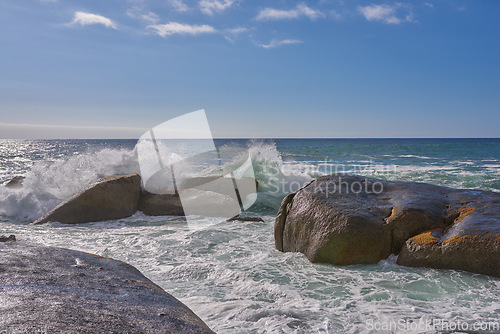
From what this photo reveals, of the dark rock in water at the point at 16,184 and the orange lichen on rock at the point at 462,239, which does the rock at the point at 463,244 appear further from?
the dark rock in water at the point at 16,184

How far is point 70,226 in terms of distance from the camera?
6.73 meters

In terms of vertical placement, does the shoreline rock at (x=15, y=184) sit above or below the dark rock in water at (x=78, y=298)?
below

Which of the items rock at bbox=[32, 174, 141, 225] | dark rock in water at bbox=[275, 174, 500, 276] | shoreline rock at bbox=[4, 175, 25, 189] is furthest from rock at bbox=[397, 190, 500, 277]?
shoreline rock at bbox=[4, 175, 25, 189]

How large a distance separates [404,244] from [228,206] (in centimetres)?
442

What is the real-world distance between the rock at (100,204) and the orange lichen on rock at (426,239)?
18.7 ft

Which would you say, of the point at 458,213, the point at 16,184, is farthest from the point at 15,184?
the point at 458,213

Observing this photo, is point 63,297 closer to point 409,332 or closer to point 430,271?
point 409,332

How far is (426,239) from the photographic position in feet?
12.7

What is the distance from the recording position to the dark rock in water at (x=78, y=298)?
4.84 feet

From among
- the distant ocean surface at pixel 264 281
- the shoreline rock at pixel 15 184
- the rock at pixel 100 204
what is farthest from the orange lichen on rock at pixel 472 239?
Result: the shoreline rock at pixel 15 184

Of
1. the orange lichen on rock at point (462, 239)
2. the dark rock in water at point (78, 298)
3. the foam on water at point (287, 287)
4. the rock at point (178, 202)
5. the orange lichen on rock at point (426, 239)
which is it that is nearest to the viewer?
the dark rock in water at point (78, 298)

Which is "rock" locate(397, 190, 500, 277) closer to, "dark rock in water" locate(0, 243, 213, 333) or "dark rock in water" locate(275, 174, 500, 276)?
"dark rock in water" locate(275, 174, 500, 276)

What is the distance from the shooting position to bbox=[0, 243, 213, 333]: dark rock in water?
148cm

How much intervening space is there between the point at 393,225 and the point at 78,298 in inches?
132
